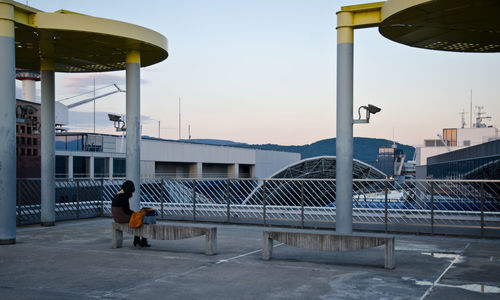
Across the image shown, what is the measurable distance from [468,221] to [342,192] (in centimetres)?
463

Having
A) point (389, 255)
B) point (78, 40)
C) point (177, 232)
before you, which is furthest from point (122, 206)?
point (389, 255)

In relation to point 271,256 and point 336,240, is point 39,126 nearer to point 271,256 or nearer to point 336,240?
point 271,256

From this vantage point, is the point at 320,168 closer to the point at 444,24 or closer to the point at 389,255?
the point at 444,24

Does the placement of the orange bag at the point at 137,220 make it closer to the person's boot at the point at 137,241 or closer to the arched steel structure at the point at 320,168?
the person's boot at the point at 137,241

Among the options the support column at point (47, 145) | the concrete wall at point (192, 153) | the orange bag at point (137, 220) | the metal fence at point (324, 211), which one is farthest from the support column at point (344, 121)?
the concrete wall at point (192, 153)

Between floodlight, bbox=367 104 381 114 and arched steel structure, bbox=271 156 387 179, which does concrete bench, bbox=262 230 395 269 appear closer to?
floodlight, bbox=367 104 381 114

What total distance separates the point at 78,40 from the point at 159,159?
2251 inches

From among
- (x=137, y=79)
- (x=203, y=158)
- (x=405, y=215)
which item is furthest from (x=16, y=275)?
(x=203, y=158)

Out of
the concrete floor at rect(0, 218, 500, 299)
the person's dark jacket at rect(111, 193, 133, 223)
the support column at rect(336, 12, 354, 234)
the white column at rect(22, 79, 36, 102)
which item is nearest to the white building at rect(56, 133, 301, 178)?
the white column at rect(22, 79, 36, 102)

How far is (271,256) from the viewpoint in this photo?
9.46 metres

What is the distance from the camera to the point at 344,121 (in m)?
11.4

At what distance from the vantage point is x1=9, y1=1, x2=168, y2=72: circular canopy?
475 inches

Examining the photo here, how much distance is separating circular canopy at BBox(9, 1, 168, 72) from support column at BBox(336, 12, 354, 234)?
5.33 metres

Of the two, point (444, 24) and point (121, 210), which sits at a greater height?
point (444, 24)
